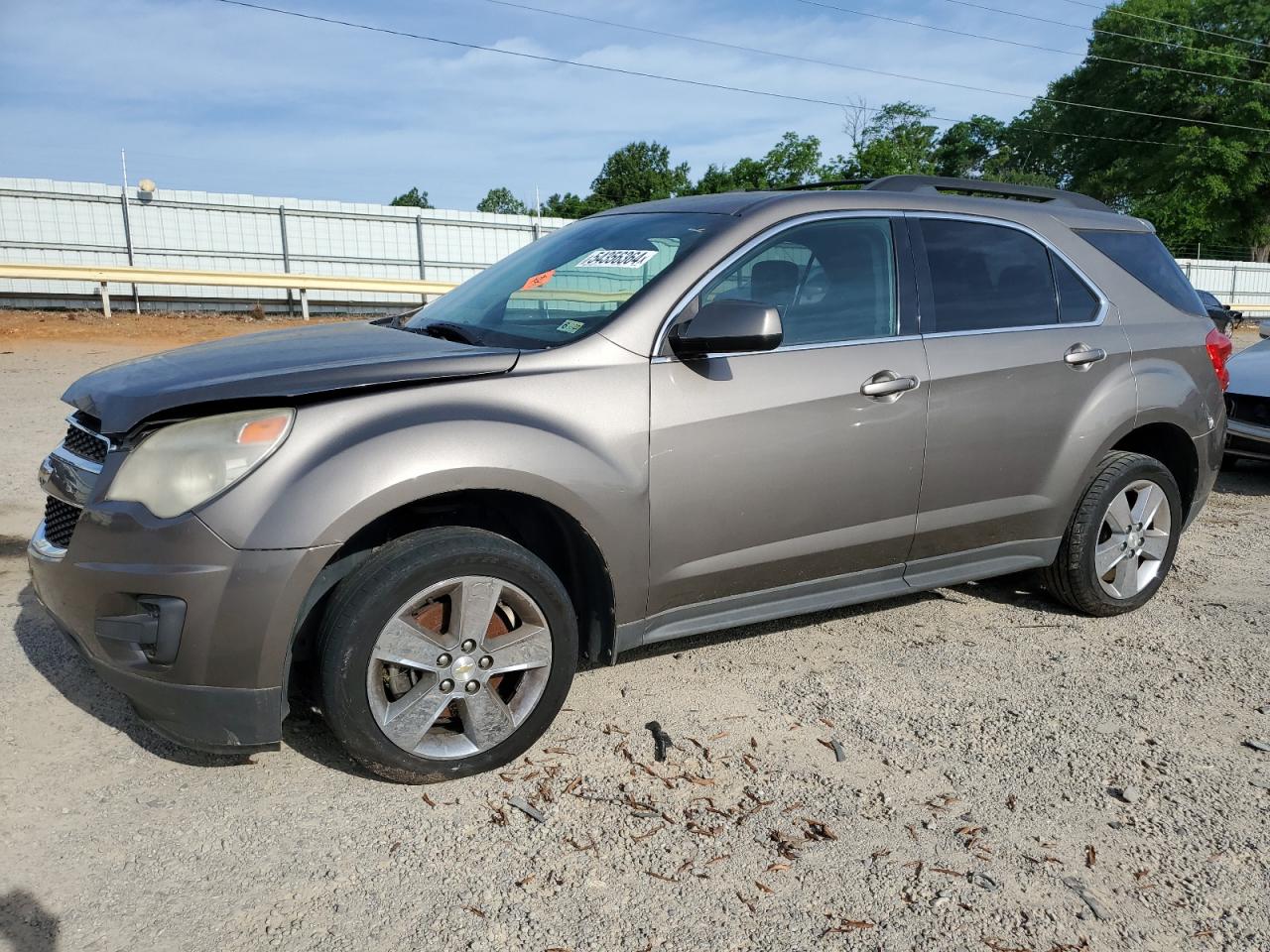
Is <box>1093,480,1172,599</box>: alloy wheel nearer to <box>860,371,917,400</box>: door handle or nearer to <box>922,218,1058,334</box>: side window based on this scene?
<box>922,218,1058,334</box>: side window

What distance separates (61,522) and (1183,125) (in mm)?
58985

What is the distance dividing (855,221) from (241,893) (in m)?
3.01

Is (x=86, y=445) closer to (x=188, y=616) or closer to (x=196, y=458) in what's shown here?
(x=196, y=458)

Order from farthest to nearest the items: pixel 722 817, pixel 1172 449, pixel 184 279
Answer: pixel 184 279 → pixel 1172 449 → pixel 722 817

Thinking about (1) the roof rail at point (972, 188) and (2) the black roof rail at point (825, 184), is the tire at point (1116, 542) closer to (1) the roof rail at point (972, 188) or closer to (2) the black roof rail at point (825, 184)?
(1) the roof rail at point (972, 188)

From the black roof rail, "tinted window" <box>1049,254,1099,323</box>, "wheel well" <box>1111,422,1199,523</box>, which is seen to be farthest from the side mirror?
"wheel well" <box>1111,422,1199,523</box>

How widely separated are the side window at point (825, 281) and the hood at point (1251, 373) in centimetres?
473

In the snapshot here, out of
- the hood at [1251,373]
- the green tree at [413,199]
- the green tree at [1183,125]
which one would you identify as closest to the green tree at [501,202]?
the green tree at [413,199]

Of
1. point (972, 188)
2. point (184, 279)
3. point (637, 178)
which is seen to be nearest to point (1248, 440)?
point (972, 188)

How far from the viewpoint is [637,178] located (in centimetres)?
7169

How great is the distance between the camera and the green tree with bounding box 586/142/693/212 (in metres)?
68.7

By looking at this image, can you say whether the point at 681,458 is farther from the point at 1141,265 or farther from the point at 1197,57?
the point at 1197,57

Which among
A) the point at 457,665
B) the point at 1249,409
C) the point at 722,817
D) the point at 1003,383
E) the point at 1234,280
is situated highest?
the point at 1234,280

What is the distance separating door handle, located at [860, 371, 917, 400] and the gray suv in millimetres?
16
